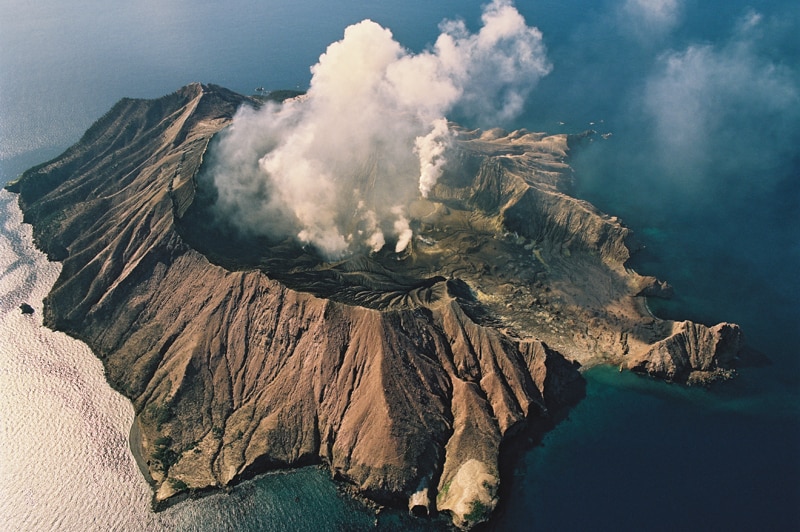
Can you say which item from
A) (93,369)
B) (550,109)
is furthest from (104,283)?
(550,109)

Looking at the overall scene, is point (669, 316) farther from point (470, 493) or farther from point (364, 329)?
point (364, 329)

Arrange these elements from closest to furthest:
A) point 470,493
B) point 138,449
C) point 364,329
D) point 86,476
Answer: point 470,493 < point 86,476 < point 138,449 < point 364,329

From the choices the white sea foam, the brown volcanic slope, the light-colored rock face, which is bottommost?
the white sea foam

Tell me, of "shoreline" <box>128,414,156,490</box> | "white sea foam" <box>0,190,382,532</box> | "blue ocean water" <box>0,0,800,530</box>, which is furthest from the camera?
"shoreline" <box>128,414,156,490</box>

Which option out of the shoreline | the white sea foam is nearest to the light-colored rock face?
the white sea foam

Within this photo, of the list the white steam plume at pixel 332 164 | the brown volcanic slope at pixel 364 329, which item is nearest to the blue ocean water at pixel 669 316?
the brown volcanic slope at pixel 364 329

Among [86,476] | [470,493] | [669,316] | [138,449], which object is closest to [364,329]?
[470,493]

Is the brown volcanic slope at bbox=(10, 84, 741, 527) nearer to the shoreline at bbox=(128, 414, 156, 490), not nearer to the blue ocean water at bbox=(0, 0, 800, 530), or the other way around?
the shoreline at bbox=(128, 414, 156, 490)

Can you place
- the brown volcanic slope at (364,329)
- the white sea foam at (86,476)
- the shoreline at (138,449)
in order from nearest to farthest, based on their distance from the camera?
the white sea foam at (86,476) → the shoreline at (138,449) → the brown volcanic slope at (364,329)

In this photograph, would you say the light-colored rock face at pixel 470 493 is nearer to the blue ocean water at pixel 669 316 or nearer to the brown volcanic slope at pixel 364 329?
the brown volcanic slope at pixel 364 329

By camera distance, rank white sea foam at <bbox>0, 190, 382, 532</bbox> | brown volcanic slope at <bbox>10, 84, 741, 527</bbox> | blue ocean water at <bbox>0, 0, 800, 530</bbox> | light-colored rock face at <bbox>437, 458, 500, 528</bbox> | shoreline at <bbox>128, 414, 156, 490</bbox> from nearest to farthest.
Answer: light-colored rock face at <bbox>437, 458, 500, 528</bbox> → white sea foam at <bbox>0, 190, 382, 532</bbox> → blue ocean water at <bbox>0, 0, 800, 530</bbox> → shoreline at <bbox>128, 414, 156, 490</bbox> → brown volcanic slope at <bbox>10, 84, 741, 527</bbox>
